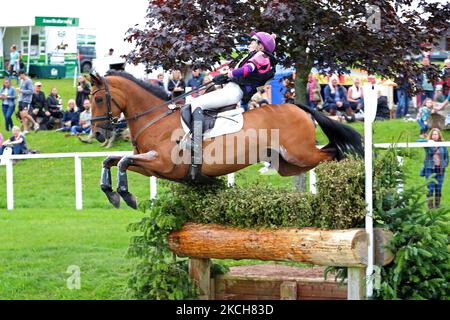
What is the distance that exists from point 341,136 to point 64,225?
519cm

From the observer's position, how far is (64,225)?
42.1 feet

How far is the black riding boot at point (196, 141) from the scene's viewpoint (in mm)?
8672

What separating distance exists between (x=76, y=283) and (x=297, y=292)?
2197 mm

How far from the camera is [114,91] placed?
30.4 feet

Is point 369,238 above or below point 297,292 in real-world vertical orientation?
above

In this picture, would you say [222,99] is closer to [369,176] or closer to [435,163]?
[369,176]

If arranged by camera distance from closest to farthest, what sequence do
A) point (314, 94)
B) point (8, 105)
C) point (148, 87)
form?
point (148, 87) → point (314, 94) → point (8, 105)

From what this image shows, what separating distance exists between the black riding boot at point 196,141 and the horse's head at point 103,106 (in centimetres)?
92

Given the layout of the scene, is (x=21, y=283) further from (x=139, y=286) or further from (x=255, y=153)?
(x=255, y=153)

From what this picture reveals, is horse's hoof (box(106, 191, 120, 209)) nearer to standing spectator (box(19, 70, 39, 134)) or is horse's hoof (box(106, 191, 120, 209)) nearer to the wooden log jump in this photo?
the wooden log jump

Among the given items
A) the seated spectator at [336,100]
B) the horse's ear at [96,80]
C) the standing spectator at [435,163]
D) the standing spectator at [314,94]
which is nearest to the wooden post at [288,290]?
the horse's ear at [96,80]

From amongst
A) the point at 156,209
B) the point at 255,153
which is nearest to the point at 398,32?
the point at 255,153

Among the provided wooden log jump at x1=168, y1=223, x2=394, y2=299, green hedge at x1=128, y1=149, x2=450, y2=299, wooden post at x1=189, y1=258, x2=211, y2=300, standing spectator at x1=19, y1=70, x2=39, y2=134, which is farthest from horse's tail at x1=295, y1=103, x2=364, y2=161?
standing spectator at x1=19, y1=70, x2=39, y2=134

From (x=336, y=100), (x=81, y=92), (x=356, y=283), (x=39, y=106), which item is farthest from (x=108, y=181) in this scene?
(x=39, y=106)
